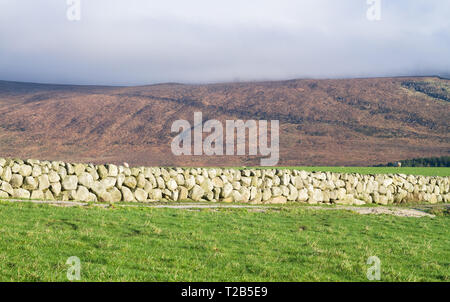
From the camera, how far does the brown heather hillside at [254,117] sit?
58.6 m

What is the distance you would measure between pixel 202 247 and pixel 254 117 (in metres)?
58.6

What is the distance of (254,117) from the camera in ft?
219

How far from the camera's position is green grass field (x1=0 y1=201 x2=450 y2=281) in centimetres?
680

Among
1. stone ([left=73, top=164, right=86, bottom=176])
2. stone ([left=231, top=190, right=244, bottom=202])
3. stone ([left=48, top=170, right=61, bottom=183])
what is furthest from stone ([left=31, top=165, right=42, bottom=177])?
stone ([left=231, top=190, right=244, bottom=202])

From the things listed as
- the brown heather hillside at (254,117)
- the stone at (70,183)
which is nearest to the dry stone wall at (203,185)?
the stone at (70,183)

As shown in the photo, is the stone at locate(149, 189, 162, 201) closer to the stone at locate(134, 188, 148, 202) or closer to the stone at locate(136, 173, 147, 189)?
the stone at locate(134, 188, 148, 202)

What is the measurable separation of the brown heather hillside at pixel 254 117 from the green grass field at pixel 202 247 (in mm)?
43891

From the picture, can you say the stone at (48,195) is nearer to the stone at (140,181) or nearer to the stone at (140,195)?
the stone at (140,195)

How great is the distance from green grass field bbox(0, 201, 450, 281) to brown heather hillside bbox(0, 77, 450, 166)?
144ft

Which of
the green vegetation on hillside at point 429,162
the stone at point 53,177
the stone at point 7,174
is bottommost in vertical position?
the green vegetation on hillside at point 429,162

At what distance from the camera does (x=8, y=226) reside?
31.4 feet

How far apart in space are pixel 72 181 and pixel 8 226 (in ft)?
26.8

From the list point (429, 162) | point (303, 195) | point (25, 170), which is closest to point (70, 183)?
point (25, 170)

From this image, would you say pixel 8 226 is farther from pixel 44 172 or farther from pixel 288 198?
pixel 288 198
